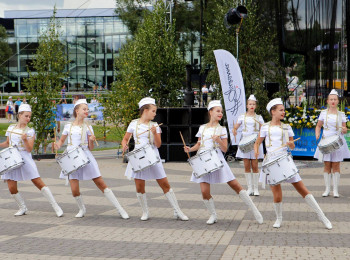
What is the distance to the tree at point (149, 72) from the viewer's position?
20750 millimetres

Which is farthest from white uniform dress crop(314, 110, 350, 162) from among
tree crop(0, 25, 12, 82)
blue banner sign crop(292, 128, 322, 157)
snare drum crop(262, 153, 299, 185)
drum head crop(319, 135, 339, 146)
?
tree crop(0, 25, 12, 82)

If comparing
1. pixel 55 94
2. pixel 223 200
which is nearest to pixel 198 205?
pixel 223 200

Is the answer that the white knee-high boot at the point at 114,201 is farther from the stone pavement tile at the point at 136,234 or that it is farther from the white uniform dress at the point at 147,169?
the stone pavement tile at the point at 136,234

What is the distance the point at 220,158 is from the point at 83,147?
2.11 m

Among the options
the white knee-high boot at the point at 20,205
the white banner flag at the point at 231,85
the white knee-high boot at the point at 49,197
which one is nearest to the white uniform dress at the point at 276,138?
the white knee-high boot at the point at 49,197

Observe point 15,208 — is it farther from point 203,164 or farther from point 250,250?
point 250,250

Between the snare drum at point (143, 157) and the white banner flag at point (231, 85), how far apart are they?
8.61 meters

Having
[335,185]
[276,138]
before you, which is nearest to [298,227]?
[276,138]

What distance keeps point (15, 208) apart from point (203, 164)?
12.7 feet

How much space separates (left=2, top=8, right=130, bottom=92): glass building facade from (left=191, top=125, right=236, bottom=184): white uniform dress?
59.3 m

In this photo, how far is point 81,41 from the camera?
69562 mm

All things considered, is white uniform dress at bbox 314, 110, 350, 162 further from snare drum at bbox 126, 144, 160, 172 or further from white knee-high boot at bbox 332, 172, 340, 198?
snare drum at bbox 126, 144, 160, 172

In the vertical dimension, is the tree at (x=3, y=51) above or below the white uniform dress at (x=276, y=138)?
above

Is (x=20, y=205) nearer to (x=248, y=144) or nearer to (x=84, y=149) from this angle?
(x=84, y=149)
